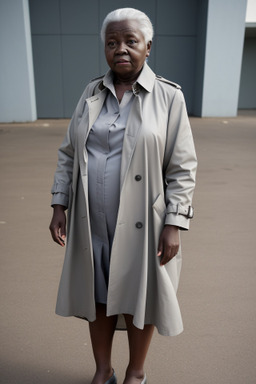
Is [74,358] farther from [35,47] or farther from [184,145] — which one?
[35,47]

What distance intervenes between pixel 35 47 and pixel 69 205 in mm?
14162

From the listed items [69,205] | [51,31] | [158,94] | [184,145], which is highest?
[51,31]

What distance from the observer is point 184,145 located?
1.58 metres

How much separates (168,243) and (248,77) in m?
20.1

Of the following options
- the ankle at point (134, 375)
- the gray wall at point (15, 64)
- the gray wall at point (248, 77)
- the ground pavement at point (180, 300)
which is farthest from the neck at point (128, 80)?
the gray wall at point (248, 77)

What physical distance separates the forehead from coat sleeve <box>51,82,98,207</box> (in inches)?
12.0

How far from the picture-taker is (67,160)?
71.9 inches

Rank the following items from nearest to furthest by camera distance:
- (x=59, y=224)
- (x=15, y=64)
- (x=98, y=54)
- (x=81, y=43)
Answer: (x=59, y=224) < (x=15, y=64) < (x=81, y=43) < (x=98, y=54)

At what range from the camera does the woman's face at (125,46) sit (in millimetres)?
1520

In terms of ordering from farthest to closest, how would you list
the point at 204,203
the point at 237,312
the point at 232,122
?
the point at 232,122
the point at 204,203
the point at 237,312

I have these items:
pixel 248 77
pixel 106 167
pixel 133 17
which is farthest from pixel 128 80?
pixel 248 77

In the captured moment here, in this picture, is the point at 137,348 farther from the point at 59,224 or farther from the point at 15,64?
the point at 15,64

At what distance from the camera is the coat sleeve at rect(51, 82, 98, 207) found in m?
1.74

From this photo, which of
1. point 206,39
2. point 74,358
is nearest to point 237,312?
point 74,358
